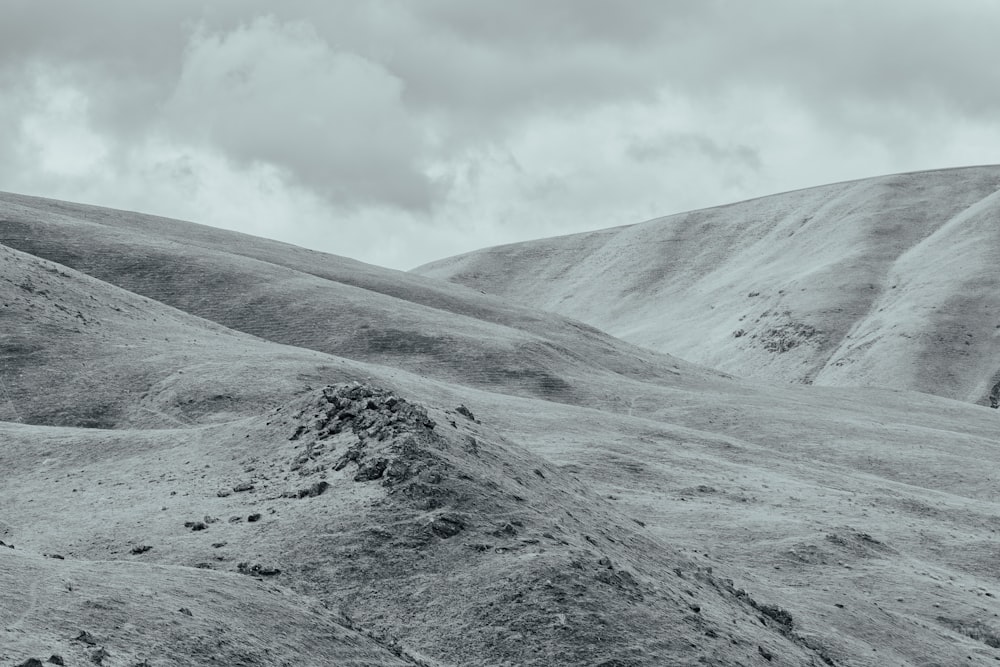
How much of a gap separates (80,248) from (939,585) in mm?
57254

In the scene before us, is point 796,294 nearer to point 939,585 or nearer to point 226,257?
point 226,257

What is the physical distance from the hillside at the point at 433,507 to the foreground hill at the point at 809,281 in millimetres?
51112

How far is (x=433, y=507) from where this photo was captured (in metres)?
23.8

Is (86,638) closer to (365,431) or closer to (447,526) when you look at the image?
(447,526)

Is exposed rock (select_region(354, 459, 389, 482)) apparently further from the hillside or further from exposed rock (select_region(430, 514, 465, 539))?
exposed rock (select_region(430, 514, 465, 539))

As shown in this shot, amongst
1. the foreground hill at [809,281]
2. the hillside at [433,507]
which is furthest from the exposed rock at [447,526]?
the foreground hill at [809,281]

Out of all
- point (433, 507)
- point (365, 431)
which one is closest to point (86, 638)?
point (433, 507)

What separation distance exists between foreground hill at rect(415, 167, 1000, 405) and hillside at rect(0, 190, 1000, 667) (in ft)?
168

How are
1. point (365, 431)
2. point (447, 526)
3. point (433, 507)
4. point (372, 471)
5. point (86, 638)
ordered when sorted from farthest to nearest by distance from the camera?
point (365, 431), point (372, 471), point (433, 507), point (447, 526), point (86, 638)

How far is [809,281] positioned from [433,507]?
12427 centimetres

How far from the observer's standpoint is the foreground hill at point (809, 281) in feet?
394

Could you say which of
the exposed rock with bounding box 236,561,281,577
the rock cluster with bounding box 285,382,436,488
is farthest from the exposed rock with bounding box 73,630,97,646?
the rock cluster with bounding box 285,382,436,488

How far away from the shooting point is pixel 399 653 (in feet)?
66.4

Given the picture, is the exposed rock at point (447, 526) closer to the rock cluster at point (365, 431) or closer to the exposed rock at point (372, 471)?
the rock cluster at point (365, 431)
